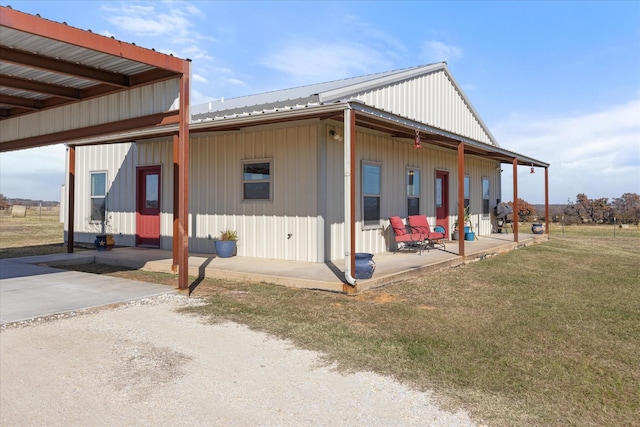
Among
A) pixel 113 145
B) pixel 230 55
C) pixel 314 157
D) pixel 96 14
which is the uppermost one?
pixel 230 55

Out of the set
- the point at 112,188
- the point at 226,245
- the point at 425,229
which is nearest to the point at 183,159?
the point at 226,245

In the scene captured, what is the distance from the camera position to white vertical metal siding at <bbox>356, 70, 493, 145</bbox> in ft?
33.6

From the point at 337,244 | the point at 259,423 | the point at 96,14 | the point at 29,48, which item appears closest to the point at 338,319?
the point at 259,423

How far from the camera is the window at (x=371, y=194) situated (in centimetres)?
913

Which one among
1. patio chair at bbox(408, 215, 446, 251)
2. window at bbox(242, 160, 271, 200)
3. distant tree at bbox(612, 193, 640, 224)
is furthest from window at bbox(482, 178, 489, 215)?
distant tree at bbox(612, 193, 640, 224)

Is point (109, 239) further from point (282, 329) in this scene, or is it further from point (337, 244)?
point (282, 329)

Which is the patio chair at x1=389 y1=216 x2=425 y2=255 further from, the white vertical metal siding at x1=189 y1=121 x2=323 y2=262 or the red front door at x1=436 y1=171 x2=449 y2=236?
the red front door at x1=436 y1=171 x2=449 y2=236

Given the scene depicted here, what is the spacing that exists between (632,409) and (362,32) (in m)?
11.5

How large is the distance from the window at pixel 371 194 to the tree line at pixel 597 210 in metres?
17.9

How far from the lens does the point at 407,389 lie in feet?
9.45

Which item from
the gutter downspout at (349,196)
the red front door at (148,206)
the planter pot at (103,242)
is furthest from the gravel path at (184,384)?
the red front door at (148,206)

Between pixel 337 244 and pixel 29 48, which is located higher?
pixel 29 48

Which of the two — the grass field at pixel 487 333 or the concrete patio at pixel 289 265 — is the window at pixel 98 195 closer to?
the concrete patio at pixel 289 265

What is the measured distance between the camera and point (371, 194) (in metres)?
9.32
